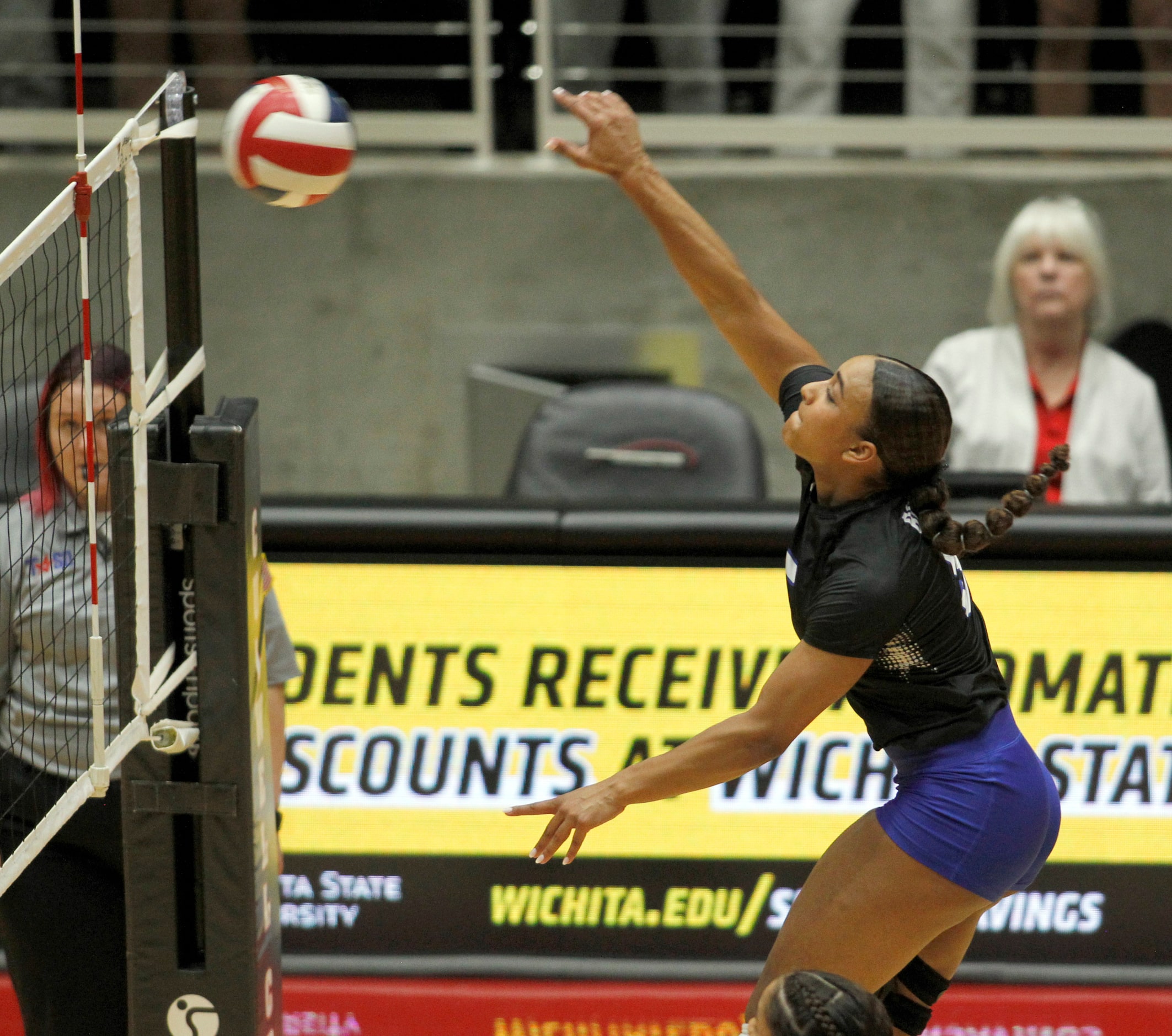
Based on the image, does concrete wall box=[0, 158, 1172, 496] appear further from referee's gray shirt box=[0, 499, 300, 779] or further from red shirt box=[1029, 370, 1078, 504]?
referee's gray shirt box=[0, 499, 300, 779]

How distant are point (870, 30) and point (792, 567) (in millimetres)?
4526

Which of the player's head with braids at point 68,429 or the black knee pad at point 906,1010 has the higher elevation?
the player's head with braids at point 68,429

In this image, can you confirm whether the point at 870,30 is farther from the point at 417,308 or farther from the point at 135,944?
the point at 135,944

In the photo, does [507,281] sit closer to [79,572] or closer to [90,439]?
[79,572]

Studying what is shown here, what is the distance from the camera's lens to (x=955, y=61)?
274 inches

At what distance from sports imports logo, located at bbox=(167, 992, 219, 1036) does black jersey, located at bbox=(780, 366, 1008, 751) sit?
1.28 m

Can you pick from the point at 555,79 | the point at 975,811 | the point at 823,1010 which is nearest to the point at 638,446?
the point at 555,79

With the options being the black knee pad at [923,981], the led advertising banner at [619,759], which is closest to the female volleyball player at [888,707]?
the black knee pad at [923,981]

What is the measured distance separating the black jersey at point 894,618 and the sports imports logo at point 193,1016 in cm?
128

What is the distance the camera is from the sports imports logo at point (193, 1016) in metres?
2.75

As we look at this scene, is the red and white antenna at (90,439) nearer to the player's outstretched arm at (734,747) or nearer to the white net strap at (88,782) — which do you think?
the white net strap at (88,782)

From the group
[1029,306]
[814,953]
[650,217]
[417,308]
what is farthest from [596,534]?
[417,308]

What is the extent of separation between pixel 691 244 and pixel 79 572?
1.45 metres

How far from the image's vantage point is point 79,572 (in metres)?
3.11
